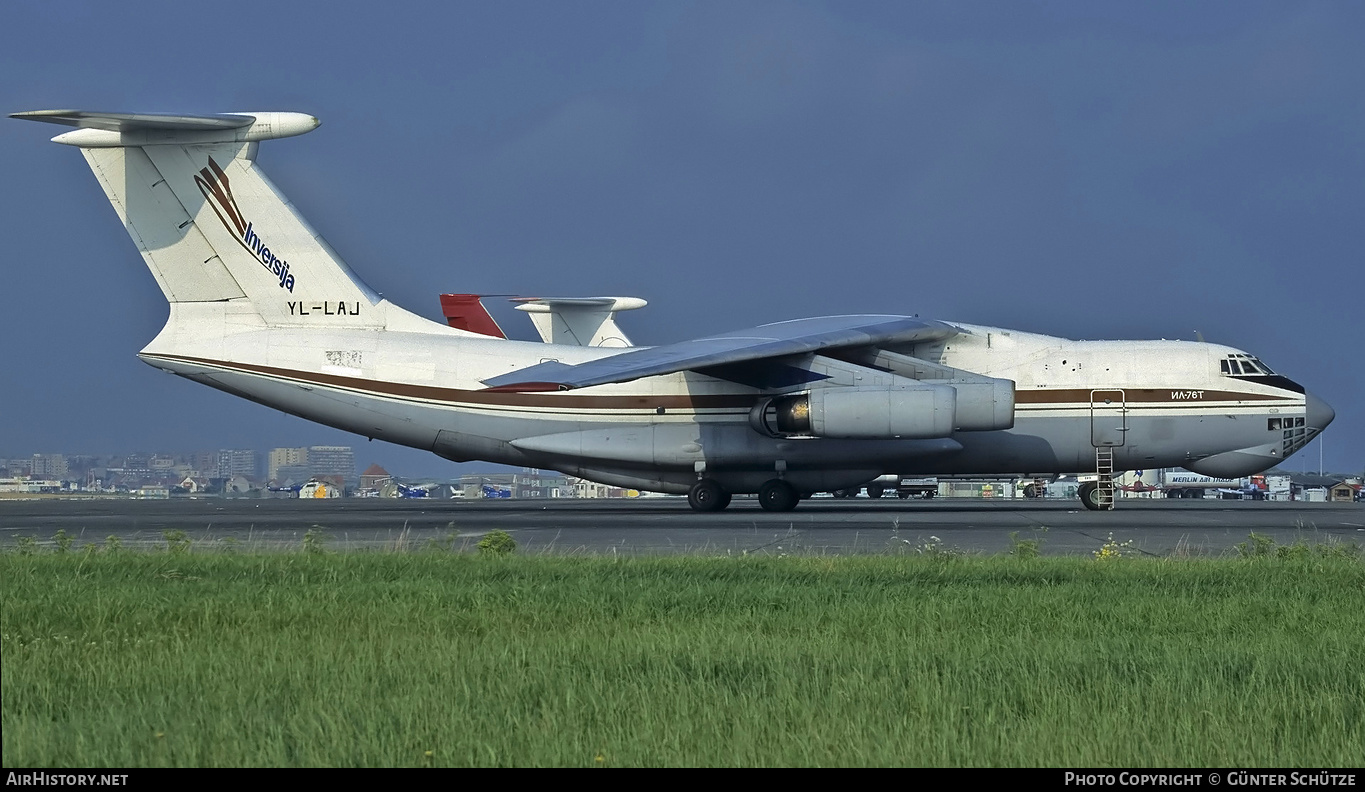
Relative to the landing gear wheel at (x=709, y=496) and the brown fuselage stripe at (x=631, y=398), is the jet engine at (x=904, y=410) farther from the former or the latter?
the landing gear wheel at (x=709, y=496)

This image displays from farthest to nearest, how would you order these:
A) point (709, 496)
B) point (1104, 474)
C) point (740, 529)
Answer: point (709, 496)
point (1104, 474)
point (740, 529)

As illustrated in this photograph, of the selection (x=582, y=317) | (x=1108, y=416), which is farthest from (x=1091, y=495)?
(x=582, y=317)

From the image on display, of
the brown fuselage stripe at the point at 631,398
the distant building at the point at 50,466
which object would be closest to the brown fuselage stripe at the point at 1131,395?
the brown fuselage stripe at the point at 631,398

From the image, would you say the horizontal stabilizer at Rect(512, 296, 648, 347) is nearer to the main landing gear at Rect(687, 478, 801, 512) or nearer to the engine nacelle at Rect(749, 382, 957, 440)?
the main landing gear at Rect(687, 478, 801, 512)

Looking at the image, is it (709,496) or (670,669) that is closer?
(670,669)

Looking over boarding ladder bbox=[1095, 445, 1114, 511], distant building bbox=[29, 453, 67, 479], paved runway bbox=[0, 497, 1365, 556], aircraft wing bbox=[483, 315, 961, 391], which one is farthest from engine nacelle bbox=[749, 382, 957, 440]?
distant building bbox=[29, 453, 67, 479]

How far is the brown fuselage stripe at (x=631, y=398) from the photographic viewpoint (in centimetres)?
2267

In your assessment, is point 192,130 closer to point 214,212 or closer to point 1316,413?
point 214,212

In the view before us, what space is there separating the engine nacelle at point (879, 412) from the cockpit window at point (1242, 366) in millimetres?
5792

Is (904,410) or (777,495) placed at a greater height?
(904,410)

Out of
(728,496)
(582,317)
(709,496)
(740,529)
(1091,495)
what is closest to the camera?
(740,529)

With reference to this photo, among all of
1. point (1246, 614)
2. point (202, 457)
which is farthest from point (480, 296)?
point (202, 457)

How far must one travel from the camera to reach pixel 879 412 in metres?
21.4

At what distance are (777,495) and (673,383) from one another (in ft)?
9.42
